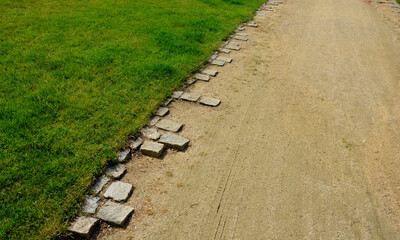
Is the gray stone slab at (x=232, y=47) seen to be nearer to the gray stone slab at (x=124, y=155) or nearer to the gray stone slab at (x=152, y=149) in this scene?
the gray stone slab at (x=152, y=149)

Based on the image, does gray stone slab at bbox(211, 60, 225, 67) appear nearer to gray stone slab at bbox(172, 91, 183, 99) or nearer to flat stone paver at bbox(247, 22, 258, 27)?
gray stone slab at bbox(172, 91, 183, 99)

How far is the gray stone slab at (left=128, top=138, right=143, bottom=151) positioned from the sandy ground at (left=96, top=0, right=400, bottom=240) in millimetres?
161

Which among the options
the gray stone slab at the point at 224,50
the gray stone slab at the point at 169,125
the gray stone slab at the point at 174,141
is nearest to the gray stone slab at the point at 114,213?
the gray stone slab at the point at 174,141

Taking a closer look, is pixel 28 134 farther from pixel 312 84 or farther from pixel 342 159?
pixel 312 84

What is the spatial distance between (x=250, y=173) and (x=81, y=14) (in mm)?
5944

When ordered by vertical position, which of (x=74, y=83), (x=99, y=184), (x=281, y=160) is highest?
(x=74, y=83)

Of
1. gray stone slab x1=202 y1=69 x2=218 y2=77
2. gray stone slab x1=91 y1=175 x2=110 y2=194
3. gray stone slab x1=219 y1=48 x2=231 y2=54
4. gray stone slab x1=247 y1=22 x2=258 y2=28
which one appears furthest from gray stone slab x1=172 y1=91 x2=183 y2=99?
gray stone slab x1=247 y1=22 x2=258 y2=28

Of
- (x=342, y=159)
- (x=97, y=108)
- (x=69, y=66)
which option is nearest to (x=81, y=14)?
(x=69, y=66)

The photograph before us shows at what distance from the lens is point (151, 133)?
4.17m

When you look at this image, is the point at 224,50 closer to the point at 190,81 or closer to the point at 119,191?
the point at 190,81

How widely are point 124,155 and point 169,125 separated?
2.81 feet

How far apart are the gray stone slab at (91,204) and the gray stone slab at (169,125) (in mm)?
1416

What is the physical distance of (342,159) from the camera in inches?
157

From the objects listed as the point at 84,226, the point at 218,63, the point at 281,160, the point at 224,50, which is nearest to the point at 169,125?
the point at 281,160
